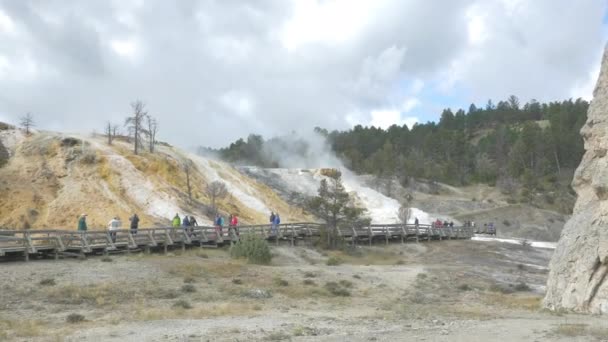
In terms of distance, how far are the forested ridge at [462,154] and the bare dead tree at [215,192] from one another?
44486 millimetres

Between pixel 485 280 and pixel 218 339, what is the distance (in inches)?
737

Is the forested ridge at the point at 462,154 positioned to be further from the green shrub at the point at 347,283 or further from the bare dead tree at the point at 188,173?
the green shrub at the point at 347,283

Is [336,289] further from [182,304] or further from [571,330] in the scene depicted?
[571,330]

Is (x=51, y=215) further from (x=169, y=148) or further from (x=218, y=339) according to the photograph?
(x=218, y=339)

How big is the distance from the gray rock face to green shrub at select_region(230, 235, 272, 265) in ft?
46.5

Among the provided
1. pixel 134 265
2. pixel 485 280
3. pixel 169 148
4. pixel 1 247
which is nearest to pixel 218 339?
pixel 134 265

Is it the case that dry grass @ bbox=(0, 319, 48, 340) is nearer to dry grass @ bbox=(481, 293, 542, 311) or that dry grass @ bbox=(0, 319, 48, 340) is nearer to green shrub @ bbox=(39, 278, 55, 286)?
green shrub @ bbox=(39, 278, 55, 286)

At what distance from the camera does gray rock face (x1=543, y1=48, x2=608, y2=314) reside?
54.3 ft

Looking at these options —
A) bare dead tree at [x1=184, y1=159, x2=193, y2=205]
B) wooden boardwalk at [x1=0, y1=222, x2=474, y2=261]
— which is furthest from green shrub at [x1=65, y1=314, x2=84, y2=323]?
bare dead tree at [x1=184, y1=159, x2=193, y2=205]

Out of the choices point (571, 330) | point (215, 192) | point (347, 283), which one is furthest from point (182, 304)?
point (215, 192)

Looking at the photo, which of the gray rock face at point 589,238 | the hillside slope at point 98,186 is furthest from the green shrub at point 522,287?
the hillside slope at point 98,186

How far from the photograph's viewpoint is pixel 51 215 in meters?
41.2

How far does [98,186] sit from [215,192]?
9.04 meters

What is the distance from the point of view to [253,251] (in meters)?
28.8
